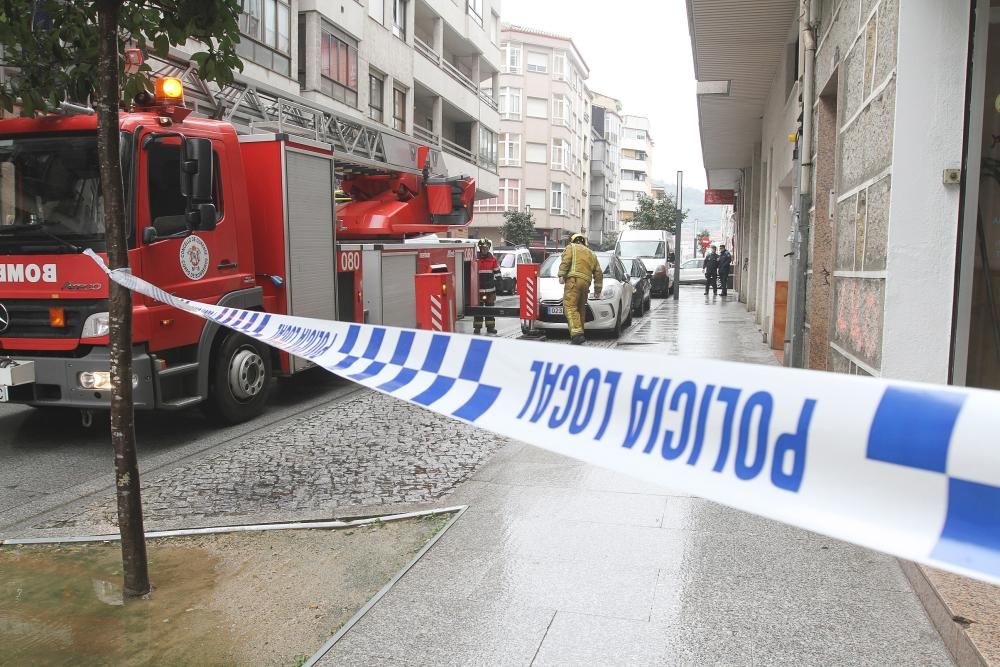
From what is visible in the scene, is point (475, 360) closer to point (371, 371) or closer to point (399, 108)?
point (371, 371)

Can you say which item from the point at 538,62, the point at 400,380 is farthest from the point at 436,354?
the point at 538,62

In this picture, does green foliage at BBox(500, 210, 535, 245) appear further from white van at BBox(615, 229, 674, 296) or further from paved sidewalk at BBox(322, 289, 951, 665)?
paved sidewalk at BBox(322, 289, 951, 665)

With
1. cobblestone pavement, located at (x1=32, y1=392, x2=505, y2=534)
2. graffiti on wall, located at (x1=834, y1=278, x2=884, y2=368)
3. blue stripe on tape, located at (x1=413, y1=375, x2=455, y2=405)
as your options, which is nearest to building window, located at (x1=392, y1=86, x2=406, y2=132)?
cobblestone pavement, located at (x1=32, y1=392, x2=505, y2=534)

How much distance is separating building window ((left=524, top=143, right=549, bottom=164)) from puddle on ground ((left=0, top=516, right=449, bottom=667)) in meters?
60.2

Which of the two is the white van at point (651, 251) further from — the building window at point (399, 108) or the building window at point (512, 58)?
the building window at point (512, 58)

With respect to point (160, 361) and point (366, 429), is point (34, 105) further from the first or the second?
point (366, 429)

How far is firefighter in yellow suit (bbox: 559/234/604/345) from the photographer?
1274cm

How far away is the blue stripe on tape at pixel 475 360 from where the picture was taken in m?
2.85

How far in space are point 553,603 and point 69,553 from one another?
2589 millimetres

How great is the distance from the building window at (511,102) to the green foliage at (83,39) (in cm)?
6016

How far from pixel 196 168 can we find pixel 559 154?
197 feet

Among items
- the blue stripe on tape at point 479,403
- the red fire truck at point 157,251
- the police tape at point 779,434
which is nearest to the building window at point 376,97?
the red fire truck at point 157,251

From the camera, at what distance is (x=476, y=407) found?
2742 millimetres

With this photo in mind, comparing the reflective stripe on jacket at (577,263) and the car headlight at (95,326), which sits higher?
the reflective stripe on jacket at (577,263)
